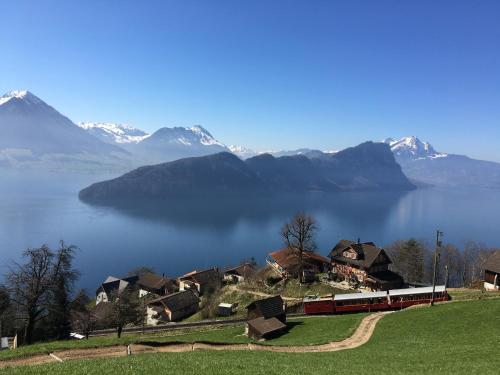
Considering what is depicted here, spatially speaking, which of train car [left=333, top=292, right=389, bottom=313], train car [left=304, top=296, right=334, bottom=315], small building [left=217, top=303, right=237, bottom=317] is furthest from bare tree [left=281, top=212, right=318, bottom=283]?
train car [left=333, top=292, right=389, bottom=313]

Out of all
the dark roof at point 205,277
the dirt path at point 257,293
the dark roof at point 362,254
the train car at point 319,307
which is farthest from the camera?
the dark roof at point 205,277

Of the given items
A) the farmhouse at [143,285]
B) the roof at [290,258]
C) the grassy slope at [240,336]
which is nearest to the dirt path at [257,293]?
the roof at [290,258]

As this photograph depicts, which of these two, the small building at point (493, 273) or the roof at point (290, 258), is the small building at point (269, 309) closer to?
the roof at point (290, 258)

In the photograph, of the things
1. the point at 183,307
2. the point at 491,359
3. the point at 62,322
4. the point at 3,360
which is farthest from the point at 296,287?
the point at 3,360

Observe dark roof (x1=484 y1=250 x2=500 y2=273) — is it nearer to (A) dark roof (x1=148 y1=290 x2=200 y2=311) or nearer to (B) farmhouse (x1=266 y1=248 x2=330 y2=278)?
(B) farmhouse (x1=266 y1=248 x2=330 y2=278)

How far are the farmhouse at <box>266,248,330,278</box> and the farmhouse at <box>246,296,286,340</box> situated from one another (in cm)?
2350

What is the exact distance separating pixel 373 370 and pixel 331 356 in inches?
236

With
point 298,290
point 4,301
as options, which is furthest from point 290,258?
point 4,301

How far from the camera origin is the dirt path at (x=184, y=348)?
948 inches

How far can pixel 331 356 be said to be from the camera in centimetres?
2642

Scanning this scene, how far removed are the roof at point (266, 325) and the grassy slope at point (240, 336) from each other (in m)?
1.60

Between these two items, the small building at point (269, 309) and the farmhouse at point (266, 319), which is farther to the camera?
the small building at point (269, 309)

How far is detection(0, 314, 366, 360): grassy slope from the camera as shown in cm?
2638

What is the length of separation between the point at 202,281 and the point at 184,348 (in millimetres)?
60487
